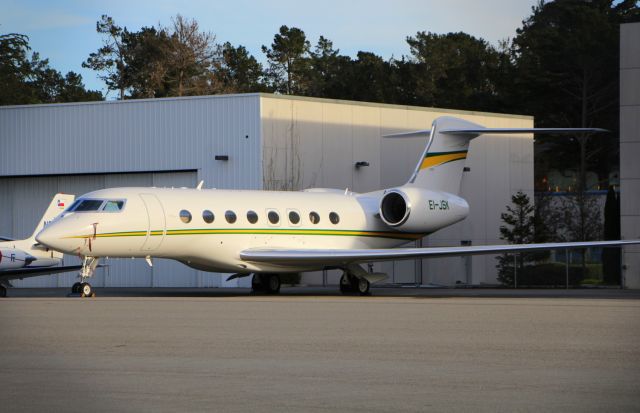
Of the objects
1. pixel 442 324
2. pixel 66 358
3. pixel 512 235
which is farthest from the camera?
pixel 512 235

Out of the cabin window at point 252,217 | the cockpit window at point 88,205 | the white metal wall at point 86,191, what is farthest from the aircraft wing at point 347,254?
the white metal wall at point 86,191

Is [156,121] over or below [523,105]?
below

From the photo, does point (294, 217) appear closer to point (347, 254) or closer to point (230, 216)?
point (230, 216)

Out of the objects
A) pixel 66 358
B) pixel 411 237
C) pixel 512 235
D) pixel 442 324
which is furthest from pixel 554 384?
pixel 512 235

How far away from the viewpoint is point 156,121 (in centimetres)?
3584

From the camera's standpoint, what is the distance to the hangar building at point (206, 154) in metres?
34.7

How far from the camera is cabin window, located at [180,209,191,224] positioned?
24.4 m

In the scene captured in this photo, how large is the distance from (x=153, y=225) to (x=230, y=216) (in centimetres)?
230

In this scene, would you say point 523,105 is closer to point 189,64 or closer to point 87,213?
point 189,64

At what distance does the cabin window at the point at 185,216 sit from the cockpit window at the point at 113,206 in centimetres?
143

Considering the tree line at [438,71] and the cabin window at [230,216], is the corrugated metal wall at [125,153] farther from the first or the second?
the tree line at [438,71]

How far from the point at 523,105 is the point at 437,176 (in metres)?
40.5

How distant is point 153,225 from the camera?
2375cm

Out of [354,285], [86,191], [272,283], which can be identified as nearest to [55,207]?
[272,283]
